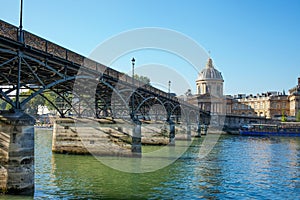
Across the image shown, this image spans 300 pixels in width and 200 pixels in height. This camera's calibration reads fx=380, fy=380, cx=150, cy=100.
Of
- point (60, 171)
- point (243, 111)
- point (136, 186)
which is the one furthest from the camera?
point (243, 111)

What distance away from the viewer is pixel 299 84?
537ft

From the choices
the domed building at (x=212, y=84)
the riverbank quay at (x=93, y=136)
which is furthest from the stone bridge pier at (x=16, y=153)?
the domed building at (x=212, y=84)

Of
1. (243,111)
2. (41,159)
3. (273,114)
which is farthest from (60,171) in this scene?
(243,111)

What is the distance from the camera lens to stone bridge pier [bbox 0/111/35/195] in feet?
54.5

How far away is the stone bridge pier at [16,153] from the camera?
16.6 m

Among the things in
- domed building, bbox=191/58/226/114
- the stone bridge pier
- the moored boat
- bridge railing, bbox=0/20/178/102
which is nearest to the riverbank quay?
bridge railing, bbox=0/20/178/102

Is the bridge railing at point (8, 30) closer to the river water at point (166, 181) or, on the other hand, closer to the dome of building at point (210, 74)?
the river water at point (166, 181)

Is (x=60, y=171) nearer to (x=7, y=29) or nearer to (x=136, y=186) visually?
(x=136, y=186)

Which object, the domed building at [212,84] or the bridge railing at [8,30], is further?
the domed building at [212,84]

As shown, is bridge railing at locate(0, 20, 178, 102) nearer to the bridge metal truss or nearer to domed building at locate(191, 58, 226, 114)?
the bridge metal truss

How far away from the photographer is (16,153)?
16969mm

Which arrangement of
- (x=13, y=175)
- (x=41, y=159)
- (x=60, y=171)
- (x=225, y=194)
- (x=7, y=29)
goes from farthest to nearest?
(x=41, y=159) < (x=60, y=171) < (x=225, y=194) < (x=7, y=29) < (x=13, y=175)

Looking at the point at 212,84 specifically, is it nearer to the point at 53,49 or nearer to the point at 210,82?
the point at 210,82

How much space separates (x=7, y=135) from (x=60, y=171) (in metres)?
9.25
